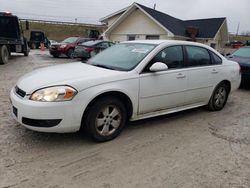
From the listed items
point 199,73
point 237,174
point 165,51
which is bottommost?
point 237,174

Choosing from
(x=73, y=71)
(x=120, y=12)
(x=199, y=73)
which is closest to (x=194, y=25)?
(x=120, y=12)

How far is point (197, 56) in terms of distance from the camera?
17.6ft

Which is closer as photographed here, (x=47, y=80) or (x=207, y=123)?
(x=47, y=80)

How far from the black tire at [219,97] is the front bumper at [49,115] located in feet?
10.9

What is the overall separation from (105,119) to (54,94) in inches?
33.9

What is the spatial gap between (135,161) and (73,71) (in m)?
1.73

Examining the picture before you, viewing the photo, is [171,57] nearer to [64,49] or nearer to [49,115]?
[49,115]

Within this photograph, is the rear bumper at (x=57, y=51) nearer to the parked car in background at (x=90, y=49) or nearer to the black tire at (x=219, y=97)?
the parked car in background at (x=90, y=49)

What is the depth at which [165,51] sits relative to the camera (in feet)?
15.6

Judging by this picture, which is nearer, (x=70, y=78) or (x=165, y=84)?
(x=70, y=78)

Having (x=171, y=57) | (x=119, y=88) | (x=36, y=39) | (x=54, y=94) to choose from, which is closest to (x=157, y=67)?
(x=171, y=57)

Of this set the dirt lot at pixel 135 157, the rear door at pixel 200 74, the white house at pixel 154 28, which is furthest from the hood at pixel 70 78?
the white house at pixel 154 28

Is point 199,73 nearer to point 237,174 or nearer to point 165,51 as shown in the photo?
point 165,51

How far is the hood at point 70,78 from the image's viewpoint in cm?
366
